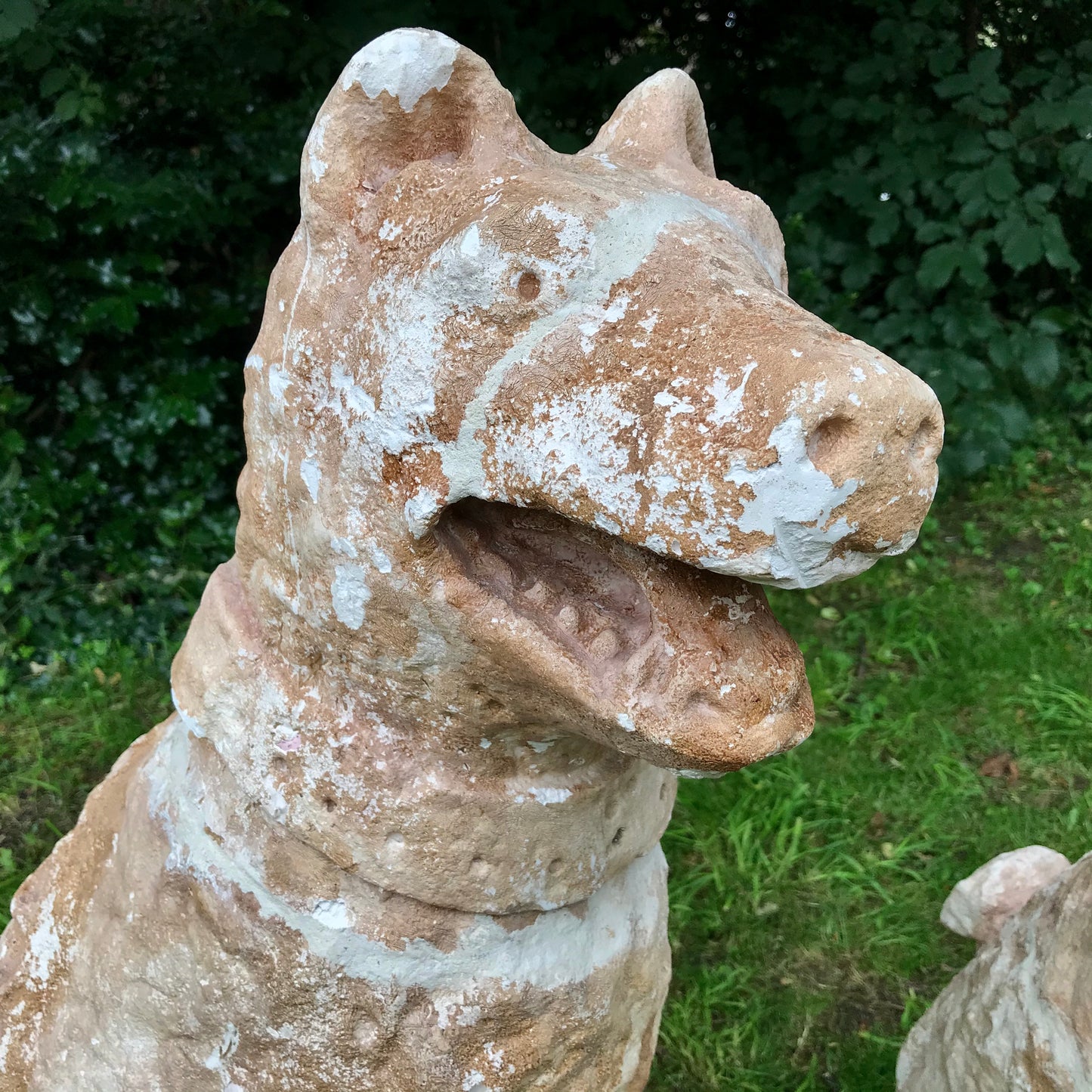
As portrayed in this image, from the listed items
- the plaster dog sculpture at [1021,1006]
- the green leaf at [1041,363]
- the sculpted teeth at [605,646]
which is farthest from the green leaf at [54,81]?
the green leaf at [1041,363]

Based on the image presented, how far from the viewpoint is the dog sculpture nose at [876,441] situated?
895 mm

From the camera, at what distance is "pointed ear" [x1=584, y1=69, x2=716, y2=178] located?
122cm

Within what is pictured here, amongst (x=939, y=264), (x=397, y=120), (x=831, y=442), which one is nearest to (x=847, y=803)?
(x=939, y=264)

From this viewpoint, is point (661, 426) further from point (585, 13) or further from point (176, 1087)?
point (585, 13)

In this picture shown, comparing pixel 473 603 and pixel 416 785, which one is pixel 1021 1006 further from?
pixel 473 603

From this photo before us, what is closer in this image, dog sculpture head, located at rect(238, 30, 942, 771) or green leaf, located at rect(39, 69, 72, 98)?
dog sculpture head, located at rect(238, 30, 942, 771)

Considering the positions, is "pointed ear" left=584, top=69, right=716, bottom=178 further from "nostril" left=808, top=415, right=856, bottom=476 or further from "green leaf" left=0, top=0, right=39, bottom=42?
"green leaf" left=0, top=0, right=39, bottom=42

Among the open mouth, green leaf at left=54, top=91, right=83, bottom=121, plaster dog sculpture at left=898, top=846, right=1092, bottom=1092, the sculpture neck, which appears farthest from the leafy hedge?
plaster dog sculpture at left=898, top=846, right=1092, bottom=1092

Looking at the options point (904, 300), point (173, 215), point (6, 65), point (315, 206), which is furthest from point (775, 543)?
point (904, 300)

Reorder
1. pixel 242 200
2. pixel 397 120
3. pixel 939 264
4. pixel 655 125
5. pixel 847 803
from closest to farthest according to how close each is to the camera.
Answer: pixel 397 120, pixel 655 125, pixel 847 803, pixel 242 200, pixel 939 264

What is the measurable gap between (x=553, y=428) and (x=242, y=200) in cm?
258

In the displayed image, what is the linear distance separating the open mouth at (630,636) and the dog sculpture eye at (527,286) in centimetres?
23

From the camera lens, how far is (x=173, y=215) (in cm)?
303

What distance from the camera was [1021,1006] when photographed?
1567 mm
